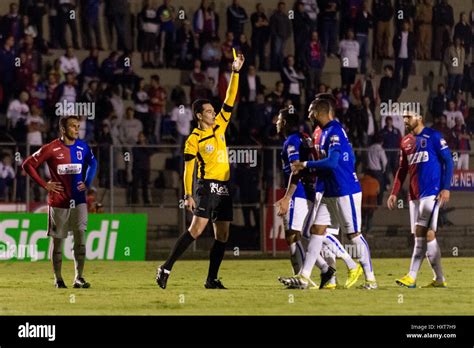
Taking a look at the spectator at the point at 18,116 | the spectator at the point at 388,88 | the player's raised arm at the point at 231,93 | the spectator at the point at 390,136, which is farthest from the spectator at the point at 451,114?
the player's raised arm at the point at 231,93

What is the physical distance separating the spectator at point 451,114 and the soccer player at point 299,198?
14275 millimetres

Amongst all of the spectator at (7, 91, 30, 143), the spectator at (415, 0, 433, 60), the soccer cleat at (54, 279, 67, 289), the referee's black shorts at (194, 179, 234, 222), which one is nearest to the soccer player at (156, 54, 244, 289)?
the referee's black shorts at (194, 179, 234, 222)

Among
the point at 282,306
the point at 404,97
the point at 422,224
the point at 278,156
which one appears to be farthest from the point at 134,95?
the point at 282,306

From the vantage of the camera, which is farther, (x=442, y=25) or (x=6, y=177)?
(x=442, y=25)

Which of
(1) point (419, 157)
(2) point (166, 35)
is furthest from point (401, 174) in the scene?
(2) point (166, 35)

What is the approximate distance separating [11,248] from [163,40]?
28.4 feet

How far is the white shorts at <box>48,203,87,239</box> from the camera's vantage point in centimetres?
1737

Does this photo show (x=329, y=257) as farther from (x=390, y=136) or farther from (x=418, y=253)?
(x=390, y=136)

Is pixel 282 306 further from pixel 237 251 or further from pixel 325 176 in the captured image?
pixel 237 251

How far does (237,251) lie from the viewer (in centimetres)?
2664

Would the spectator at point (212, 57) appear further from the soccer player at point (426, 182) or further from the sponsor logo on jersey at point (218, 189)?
the sponsor logo on jersey at point (218, 189)

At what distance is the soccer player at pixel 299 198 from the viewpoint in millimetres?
16562

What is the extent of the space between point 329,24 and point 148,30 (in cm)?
456

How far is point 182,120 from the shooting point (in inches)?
1137
